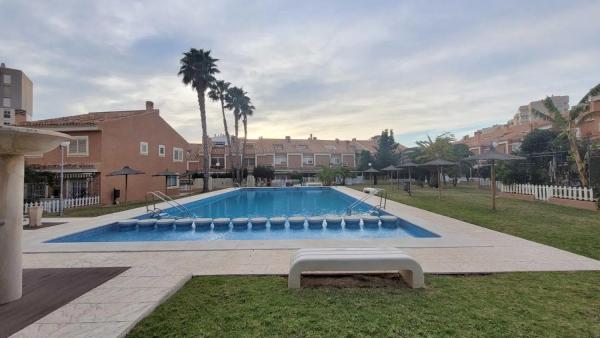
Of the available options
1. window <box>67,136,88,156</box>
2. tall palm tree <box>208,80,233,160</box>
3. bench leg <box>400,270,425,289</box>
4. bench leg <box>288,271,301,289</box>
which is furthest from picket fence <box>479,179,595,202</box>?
tall palm tree <box>208,80,233,160</box>

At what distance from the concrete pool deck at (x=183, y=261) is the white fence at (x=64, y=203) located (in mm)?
7681

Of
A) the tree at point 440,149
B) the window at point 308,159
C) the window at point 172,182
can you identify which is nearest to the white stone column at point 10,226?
the window at point 172,182

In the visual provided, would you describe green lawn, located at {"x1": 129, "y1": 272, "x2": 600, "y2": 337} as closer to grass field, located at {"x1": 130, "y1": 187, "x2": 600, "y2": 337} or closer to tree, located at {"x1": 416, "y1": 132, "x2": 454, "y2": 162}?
grass field, located at {"x1": 130, "y1": 187, "x2": 600, "y2": 337}

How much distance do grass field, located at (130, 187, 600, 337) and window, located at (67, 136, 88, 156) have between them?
1927 cm

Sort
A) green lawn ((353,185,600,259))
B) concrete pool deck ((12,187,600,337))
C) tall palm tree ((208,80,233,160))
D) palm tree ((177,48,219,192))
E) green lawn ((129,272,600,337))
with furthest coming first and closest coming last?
tall palm tree ((208,80,233,160)) → palm tree ((177,48,219,192)) → green lawn ((353,185,600,259)) → concrete pool deck ((12,187,600,337)) → green lawn ((129,272,600,337))

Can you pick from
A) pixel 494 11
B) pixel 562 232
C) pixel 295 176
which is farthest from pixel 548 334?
pixel 295 176

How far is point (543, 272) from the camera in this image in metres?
5.19

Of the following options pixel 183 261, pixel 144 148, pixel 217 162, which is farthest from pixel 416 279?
pixel 217 162

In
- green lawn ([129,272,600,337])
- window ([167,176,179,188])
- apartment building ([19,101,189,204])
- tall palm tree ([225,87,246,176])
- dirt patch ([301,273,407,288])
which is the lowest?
dirt patch ([301,273,407,288])

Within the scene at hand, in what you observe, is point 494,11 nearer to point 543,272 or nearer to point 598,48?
point 598,48

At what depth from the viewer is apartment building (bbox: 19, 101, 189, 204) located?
1917 cm

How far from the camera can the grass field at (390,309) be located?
3.22 metres

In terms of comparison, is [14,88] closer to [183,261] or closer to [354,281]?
[183,261]

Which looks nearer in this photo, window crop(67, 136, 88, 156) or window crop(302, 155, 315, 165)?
window crop(67, 136, 88, 156)
